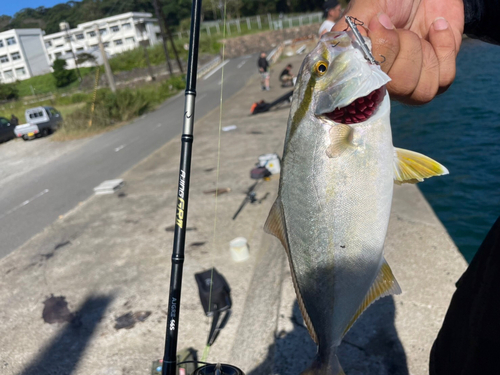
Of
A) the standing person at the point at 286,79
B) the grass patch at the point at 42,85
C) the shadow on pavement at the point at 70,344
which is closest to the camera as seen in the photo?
the shadow on pavement at the point at 70,344

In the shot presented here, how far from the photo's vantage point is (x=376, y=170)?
58.8 inches

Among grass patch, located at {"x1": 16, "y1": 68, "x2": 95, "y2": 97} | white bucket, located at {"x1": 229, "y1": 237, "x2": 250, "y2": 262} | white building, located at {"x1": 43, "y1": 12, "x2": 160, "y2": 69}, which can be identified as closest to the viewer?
white bucket, located at {"x1": 229, "y1": 237, "x2": 250, "y2": 262}

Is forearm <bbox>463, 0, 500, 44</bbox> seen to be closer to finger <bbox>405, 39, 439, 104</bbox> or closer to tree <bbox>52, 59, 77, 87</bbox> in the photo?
finger <bbox>405, 39, 439, 104</bbox>

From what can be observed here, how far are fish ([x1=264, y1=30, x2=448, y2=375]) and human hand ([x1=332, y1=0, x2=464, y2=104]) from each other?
14 cm

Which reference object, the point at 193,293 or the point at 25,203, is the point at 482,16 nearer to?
the point at 193,293

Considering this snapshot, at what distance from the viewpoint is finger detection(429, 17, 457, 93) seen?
5.33ft

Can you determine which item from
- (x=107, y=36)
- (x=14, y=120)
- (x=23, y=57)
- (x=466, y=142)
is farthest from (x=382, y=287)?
(x=107, y=36)

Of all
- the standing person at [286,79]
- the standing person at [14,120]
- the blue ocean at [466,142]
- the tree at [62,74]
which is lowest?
the blue ocean at [466,142]

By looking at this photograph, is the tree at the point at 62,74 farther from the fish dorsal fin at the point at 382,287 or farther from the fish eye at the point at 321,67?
the fish dorsal fin at the point at 382,287

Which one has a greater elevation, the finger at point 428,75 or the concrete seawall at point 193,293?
the finger at point 428,75

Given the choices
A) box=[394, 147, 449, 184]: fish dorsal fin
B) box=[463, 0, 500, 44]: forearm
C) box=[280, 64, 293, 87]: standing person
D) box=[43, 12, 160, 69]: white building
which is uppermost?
box=[43, 12, 160, 69]: white building

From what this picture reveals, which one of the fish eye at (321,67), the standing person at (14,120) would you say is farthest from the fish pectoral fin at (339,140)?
the standing person at (14,120)

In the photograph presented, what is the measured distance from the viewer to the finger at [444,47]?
5.33ft

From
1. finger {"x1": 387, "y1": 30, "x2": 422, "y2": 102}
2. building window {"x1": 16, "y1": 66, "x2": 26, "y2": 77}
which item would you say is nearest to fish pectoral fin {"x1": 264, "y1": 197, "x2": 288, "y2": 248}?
finger {"x1": 387, "y1": 30, "x2": 422, "y2": 102}
